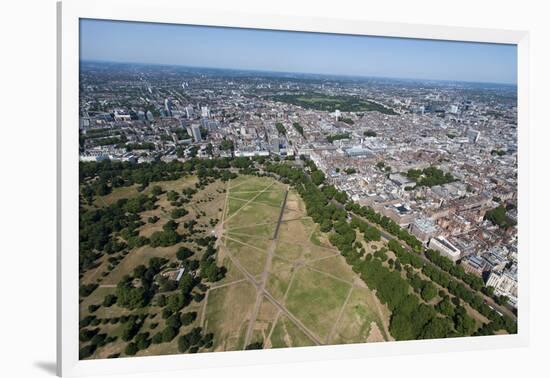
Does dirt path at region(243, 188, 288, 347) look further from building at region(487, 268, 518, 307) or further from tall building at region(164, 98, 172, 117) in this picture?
building at region(487, 268, 518, 307)

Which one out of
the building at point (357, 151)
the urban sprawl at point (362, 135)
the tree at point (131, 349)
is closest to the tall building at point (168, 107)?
the urban sprawl at point (362, 135)

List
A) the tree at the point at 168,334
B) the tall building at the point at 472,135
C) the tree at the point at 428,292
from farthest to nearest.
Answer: the tall building at the point at 472,135
the tree at the point at 428,292
the tree at the point at 168,334

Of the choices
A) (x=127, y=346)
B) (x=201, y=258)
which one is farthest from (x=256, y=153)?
(x=127, y=346)

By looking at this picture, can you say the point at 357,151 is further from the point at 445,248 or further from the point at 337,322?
the point at 337,322

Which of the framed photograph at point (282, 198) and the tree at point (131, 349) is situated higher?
the framed photograph at point (282, 198)

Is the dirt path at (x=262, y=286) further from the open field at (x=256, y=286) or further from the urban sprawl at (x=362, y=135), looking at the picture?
the urban sprawl at (x=362, y=135)

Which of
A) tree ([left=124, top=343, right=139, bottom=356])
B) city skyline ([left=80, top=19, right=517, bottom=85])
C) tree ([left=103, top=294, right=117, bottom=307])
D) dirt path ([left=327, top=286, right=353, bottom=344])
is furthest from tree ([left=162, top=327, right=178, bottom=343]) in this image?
city skyline ([left=80, top=19, right=517, bottom=85])

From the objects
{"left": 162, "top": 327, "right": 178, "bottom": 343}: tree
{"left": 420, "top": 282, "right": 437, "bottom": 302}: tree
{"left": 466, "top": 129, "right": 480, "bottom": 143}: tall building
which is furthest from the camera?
{"left": 466, "top": 129, "right": 480, "bottom": 143}: tall building

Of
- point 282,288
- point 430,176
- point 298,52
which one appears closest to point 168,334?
point 282,288
